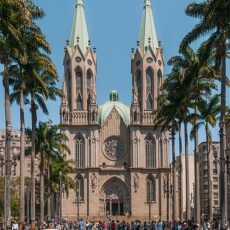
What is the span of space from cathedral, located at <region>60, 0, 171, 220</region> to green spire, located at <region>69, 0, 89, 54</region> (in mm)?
431

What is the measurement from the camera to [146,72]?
109m

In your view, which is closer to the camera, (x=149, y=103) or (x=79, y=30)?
(x=149, y=103)

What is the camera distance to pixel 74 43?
111m

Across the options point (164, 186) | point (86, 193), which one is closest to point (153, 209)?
point (164, 186)

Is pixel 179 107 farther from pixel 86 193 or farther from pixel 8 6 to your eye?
pixel 86 193

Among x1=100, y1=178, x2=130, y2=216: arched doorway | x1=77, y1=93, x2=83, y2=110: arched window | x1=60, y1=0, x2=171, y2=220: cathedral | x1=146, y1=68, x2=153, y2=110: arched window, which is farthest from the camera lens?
x1=146, y1=68, x2=153, y2=110: arched window

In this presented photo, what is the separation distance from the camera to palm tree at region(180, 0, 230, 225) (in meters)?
31.8

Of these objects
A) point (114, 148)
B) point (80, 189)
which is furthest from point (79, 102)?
point (80, 189)

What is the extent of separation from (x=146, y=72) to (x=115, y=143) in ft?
43.6

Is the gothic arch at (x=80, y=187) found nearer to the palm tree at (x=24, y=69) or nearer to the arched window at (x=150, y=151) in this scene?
the arched window at (x=150, y=151)

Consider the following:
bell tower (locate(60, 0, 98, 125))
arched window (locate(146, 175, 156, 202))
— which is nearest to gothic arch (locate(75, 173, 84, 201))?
bell tower (locate(60, 0, 98, 125))

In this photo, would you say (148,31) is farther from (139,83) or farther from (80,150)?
(80,150)

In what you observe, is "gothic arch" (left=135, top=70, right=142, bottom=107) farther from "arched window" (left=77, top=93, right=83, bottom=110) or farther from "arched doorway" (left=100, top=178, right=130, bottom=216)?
"arched doorway" (left=100, top=178, right=130, bottom=216)

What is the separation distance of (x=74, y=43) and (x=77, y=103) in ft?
37.9
